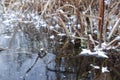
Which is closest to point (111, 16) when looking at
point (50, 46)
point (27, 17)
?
point (50, 46)

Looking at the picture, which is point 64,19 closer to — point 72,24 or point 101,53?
point 72,24

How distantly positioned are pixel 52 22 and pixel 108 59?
1.67 metres

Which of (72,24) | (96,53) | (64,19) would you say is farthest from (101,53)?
(64,19)

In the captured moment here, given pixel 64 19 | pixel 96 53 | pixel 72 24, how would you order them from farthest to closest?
pixel 64 19, pixel 72 24, pixel 96 53

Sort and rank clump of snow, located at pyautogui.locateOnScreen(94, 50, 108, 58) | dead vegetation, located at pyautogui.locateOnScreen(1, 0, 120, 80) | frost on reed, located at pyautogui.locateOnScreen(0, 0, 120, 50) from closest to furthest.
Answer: clump of snow, located at pyautogui.locateOnScreen(94, 50, 108, 58) → dead vegetation, located at pyautogui.locateOnScreen(1, 0, 120, 80) → frost on reed, located at pyautogui.locateOnScreen(0, 0, 120, 50)

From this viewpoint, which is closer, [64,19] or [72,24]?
[72,24]

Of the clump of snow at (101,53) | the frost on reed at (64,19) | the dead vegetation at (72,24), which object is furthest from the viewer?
the frost on reed at (64,19)

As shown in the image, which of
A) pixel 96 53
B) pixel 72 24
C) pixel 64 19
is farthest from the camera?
pixel 64 19

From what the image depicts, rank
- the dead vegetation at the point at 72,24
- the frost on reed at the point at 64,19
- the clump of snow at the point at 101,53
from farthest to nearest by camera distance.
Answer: the frost on reed at the point at 64,19 → the dead vegetation at the point at 72,24 → the clump of snow at the point at 101,53

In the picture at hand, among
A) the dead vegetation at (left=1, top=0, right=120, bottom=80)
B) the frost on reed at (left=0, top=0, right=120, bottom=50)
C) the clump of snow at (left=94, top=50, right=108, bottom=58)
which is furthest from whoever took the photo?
the frost on reed at (left=0, top=0, right=120, bottom=50)

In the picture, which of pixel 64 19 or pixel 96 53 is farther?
pixel 64 19

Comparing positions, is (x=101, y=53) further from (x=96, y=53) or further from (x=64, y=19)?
(x=64, y=19)

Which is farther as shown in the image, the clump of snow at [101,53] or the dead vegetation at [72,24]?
the dead vegetation at [72,24]

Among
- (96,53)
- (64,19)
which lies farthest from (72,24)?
(96,53)
